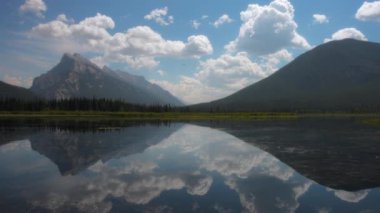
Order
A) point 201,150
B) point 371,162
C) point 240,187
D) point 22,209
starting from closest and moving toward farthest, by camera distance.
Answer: point 22,209, point 240,187, point 371,162, point 201,150

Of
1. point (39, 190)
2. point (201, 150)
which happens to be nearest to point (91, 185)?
point (39, 190)

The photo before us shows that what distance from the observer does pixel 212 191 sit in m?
20.5

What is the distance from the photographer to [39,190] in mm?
20281

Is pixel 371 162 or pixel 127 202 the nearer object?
pixel 127 202

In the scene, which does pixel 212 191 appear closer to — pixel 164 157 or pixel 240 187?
pixel 240 187

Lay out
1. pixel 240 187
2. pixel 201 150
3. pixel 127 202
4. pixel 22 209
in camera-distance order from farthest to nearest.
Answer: pixel 201 150 < pixel 240 187 < pixel 127 202 < pixel 22 209

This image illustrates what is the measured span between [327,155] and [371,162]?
5076 millimetres

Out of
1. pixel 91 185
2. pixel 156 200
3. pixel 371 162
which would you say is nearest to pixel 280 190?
pixel 156 200

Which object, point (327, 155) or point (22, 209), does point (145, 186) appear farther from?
point (327, 155)

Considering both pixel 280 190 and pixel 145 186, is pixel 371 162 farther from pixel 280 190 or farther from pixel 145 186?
pixel 145 186

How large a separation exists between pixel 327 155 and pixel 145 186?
69.7ft

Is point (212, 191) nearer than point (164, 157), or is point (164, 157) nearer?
point (212, 191)

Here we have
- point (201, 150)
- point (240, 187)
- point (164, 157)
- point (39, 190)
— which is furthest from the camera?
point (201, 150)

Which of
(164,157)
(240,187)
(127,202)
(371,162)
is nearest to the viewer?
(127,202)
